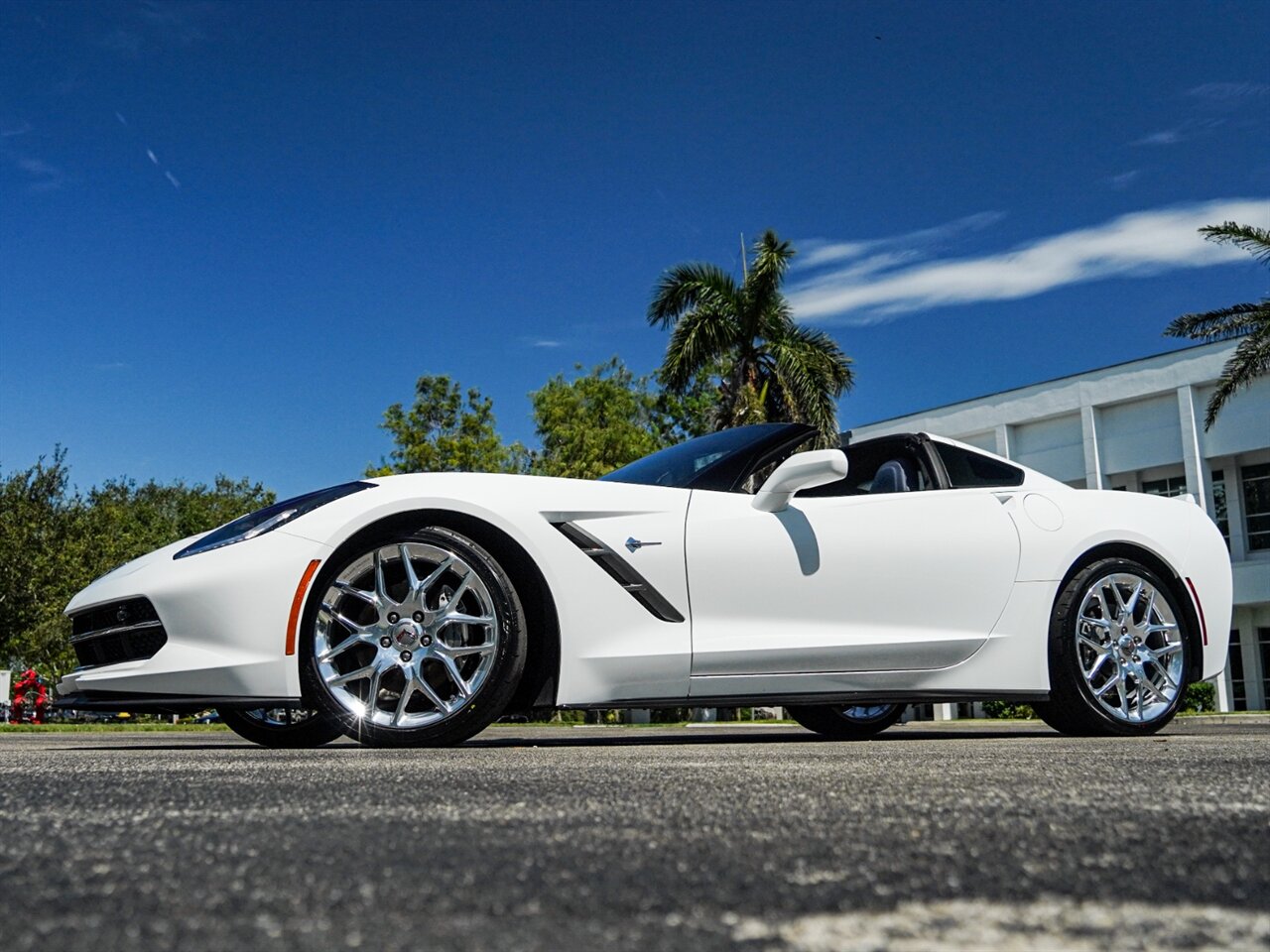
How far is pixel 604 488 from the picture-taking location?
15.6ft

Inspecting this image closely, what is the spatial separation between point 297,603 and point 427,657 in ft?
1.60

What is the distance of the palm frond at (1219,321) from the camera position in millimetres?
23562

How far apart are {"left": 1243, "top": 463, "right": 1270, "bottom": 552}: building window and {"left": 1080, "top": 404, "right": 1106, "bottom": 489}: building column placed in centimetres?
369

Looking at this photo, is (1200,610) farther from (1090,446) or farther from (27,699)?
(27,699)

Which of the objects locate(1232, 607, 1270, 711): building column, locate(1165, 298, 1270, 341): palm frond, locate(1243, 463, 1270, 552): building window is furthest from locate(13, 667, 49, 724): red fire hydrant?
locate(1243, 463, 1270, 552): building window

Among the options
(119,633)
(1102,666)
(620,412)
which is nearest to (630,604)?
(119,633)

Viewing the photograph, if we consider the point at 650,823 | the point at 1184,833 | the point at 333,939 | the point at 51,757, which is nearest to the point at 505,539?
the point at 51,757

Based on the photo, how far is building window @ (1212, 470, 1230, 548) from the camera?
109 ft

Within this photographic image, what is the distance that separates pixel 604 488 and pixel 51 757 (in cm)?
210

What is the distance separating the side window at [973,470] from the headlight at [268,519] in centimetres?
259

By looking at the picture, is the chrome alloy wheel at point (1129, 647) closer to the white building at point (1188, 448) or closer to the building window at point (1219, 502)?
the white building at point (1188, 448)

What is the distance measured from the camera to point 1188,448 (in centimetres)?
3288

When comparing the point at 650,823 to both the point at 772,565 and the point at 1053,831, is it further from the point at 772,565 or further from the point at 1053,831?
the point at 772,565

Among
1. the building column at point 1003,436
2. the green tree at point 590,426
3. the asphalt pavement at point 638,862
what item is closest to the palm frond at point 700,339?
the green tree at point 590,426
